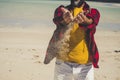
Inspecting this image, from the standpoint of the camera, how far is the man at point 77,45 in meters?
3.66

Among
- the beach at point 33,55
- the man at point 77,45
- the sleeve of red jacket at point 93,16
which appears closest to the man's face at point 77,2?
the man at point 77,45

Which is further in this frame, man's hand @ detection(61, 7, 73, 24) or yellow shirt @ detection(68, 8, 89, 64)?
yellow shirt @ detection(68, 8, 89, 64)

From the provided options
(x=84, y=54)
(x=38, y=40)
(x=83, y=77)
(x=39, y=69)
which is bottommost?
(x=38, y=40)

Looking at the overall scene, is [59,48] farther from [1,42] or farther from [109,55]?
[1,42]

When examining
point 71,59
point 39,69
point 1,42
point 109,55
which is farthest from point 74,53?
point 1,42

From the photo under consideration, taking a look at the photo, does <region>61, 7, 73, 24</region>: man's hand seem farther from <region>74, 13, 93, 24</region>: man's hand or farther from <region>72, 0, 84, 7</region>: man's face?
<region>72, 0, 84, 7</region>: man's face

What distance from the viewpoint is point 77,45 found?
12.1 feet

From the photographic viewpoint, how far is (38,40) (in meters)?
10.9

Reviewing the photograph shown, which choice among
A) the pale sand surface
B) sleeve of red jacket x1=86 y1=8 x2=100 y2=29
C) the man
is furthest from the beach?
sleeve of red jacket x1=86 y1=8 x2=100 y2=29

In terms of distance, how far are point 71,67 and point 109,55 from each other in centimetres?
525

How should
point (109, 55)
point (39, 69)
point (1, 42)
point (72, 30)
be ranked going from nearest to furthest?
point (72, 30)
point (39, 69)
point (109, 55)
point (1, 42)

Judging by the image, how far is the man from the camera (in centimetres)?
366

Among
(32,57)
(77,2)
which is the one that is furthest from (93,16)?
(32,57)

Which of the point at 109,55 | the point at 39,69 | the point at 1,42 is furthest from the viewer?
the point at 1,42
